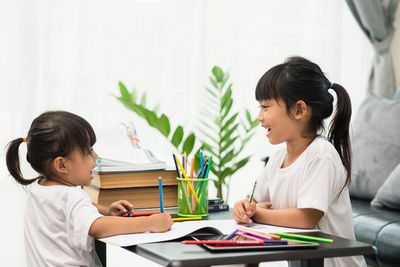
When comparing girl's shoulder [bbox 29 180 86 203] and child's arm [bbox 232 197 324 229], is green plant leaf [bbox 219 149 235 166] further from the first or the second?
girl's shoulder [bbox 29 180 86 203]

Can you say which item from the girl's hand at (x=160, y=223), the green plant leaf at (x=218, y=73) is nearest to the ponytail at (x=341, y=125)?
the girl's hand at (x=160, y=223)

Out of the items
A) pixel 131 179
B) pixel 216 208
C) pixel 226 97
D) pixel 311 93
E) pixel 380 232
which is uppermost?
pixel 311 93

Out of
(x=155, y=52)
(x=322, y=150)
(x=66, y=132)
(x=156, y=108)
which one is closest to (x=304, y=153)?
(x=322, y=150)

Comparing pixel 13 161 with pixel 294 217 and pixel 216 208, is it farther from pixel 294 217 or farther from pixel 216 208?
pixel 294 217

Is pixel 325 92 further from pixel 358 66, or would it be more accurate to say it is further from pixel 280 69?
pixel 358 66

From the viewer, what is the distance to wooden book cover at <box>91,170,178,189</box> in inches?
58.8

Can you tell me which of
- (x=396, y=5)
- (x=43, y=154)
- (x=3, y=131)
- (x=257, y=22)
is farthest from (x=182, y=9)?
(x=43, y=154)

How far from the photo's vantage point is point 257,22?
334 cm

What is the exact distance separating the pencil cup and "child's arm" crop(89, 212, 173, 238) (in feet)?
0.83

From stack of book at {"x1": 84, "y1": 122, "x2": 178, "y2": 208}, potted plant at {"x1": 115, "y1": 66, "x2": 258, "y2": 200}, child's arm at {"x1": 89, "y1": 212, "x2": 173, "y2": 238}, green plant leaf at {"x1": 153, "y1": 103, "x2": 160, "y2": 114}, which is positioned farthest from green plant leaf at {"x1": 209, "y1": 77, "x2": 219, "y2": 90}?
child's arm at {"x1": 89, "y1": 212, "x2": 173, "y2": 238}

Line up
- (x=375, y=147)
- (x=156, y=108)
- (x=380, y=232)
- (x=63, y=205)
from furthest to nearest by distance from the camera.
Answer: (x=156, y=108) → (x=375, y=147) → (x=380, y=232) → (x=63, y=205)

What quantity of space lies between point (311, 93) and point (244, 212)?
0.40 m

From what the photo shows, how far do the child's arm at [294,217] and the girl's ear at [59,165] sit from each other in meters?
0.50

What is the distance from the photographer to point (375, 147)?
2.67m
